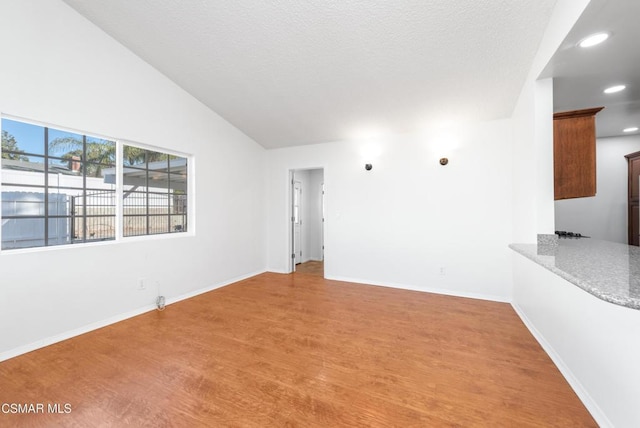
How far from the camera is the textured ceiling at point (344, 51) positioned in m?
2.21

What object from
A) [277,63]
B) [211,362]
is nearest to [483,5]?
[277,63]

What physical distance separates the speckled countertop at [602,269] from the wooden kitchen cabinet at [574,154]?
60cm

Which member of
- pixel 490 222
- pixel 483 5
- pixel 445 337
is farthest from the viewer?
pixel 490 222

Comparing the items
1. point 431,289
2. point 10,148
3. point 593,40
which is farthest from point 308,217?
point 593,40

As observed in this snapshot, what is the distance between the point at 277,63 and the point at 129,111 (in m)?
1.88

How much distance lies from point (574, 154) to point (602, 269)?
160 cm

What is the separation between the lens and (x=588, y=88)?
236cm

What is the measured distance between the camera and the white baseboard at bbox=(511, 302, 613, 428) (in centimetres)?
149

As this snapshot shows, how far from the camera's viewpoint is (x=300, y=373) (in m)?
1.96

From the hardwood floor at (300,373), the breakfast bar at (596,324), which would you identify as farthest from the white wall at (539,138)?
the hardwood floor at (300,373)

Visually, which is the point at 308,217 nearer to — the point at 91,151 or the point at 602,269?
the point at 91,151

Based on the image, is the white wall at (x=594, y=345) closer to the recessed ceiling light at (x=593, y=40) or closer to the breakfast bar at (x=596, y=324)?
the breakfast bar at (x=596, y=324)

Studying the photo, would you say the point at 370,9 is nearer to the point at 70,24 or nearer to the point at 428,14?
the point at 428,14

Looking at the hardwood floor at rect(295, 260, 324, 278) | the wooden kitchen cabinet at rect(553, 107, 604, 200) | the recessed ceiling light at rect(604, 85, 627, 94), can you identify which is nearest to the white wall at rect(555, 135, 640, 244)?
the recessed ceiling light at rect(604, 85, 627, 94)
